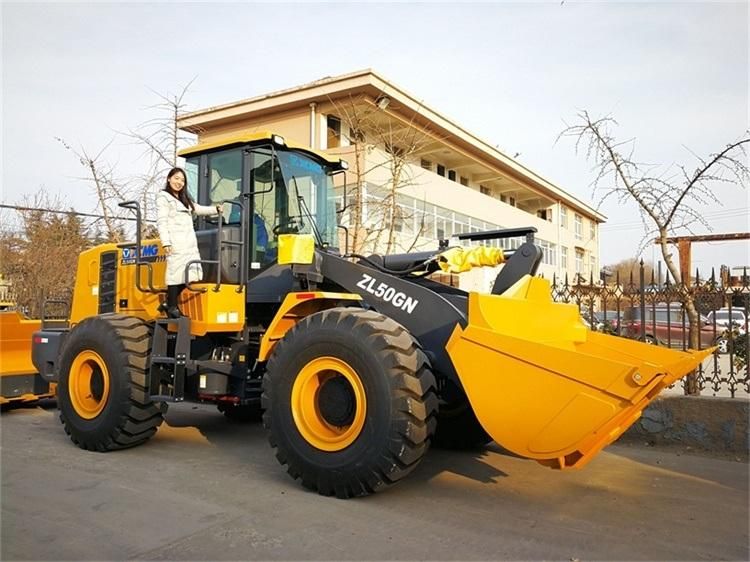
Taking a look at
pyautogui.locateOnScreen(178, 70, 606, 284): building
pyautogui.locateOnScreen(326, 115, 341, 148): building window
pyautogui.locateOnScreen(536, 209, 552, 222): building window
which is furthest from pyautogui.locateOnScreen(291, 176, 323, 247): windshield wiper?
pyautogui.locateOnScreen(536, 209, 552, 222): building window

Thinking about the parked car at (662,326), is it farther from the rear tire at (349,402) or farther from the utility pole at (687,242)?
the rear tire at (349,402)

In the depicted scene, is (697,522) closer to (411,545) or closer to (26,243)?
(411,545)

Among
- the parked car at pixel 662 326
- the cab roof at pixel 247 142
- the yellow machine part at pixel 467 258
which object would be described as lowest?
the parked car at pixel 662 326

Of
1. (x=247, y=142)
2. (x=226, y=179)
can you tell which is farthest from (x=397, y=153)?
(x=247, y=142)

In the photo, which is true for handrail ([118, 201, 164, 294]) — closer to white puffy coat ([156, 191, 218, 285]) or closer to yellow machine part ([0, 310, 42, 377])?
white puffy coat ([156, 191, 218, 285])

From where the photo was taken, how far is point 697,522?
4270mm

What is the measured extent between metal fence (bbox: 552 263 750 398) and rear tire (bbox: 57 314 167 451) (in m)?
4.85

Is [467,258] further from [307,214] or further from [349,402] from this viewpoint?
[307,214]

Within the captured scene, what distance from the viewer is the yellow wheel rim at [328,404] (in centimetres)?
463

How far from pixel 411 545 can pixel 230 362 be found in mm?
3016

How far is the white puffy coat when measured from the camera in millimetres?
5934

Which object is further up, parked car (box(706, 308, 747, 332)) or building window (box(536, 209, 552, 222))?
building window (box(536, 209, 552, 222))

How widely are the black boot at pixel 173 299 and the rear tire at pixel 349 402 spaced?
1619 mm

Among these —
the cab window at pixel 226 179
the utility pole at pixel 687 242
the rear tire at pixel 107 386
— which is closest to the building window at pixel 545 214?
the utility pole at pixel 687 242
